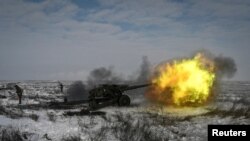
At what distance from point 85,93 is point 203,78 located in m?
28.7

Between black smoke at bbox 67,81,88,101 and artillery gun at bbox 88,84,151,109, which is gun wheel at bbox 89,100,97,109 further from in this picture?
black smoke at bbox 67,81,88,101

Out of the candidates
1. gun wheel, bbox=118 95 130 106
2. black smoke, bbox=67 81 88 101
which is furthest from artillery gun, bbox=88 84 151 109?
black smoke, bbox=67 81 88 101

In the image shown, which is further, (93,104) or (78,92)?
(78,92)

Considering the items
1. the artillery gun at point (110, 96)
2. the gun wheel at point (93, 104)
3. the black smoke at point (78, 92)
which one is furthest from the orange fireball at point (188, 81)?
the black smoke at point (78, 92)

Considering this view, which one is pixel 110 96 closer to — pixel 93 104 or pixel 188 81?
pixel 93 104

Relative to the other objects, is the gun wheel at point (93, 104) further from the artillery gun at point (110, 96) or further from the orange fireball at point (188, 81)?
the orange fireball at point (188, 81)

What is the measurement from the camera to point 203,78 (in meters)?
33.6

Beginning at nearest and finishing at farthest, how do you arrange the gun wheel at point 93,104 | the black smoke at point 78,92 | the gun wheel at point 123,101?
the gun wheel at point 93,104 < the gun wheel at point 123,101 < the black smoke at point 78,92

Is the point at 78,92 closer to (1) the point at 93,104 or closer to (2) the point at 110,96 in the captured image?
(2) the point at 110,96

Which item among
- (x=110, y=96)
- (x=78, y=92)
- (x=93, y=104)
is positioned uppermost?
(x=78, y=92)

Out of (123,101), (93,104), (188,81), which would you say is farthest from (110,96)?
(188,81)

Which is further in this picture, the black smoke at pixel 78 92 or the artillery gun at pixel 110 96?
the black smoke at pixel 78 92

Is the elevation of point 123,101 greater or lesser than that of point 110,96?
lesser

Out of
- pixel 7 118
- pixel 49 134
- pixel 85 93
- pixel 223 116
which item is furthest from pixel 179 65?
pixel 85 93
